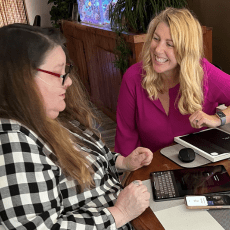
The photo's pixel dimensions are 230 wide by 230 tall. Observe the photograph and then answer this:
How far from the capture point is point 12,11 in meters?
6.64

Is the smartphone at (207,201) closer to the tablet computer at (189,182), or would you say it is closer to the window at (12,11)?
the tablet computer at (189,182)

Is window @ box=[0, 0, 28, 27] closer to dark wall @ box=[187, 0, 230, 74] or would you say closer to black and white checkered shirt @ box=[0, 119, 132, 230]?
dark wall @ box=[187, 0, 230, 74]

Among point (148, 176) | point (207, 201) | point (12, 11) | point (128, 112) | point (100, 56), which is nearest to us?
point (207, 201)

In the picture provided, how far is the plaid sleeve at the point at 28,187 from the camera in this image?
78cm

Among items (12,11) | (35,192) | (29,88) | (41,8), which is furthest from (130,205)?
(12,11)

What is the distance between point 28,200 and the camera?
→ 2.61ft

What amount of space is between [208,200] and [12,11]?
6761mm

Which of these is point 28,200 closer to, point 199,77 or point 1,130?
point 1,130

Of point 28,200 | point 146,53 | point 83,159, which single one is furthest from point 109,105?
point 28,200

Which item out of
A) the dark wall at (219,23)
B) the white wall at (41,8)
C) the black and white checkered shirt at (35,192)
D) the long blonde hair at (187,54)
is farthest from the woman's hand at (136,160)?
the white wall at (41,8)

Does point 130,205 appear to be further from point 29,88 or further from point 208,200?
point 29,88

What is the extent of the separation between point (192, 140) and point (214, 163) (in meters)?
0.20

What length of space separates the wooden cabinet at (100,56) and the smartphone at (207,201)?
1.82 metres

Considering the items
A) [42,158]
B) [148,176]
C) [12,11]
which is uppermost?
[12,11]
